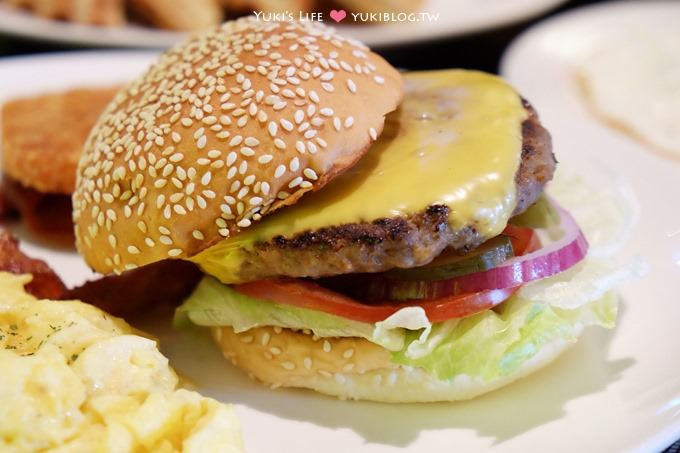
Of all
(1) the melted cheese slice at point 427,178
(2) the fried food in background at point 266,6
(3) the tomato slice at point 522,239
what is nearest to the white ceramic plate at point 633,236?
(3) the tomato slice at point 522,239

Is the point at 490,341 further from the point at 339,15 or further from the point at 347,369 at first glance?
the point at 339,15

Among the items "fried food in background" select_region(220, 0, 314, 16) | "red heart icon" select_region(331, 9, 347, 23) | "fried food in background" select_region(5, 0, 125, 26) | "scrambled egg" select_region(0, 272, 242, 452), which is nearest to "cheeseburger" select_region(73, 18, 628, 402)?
"scrambled egg" select_region(0, 272, 242, 452)

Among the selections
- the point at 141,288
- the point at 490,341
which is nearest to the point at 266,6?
the point at 141,288

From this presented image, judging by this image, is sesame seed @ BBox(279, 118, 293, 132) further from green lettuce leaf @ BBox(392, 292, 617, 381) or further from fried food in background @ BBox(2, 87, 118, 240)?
fried food in background @ BBox(2, 87, 118, 240)

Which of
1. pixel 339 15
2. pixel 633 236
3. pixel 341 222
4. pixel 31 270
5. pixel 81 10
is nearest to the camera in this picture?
pixel 341 222

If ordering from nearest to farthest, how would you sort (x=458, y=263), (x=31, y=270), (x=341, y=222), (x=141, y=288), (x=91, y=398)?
(x=91, y=398) < (x=341, y=222) < (x=458, y=263) < (x=31, y=270) < (x=141, y=288)

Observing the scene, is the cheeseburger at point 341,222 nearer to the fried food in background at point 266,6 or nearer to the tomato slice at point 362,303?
the tomato slice at point 362,303

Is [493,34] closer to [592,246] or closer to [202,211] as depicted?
[592,246]

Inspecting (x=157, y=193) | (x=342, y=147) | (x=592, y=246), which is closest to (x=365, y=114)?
(x=342, y=147)

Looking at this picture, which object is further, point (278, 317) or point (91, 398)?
point (278, 317)
